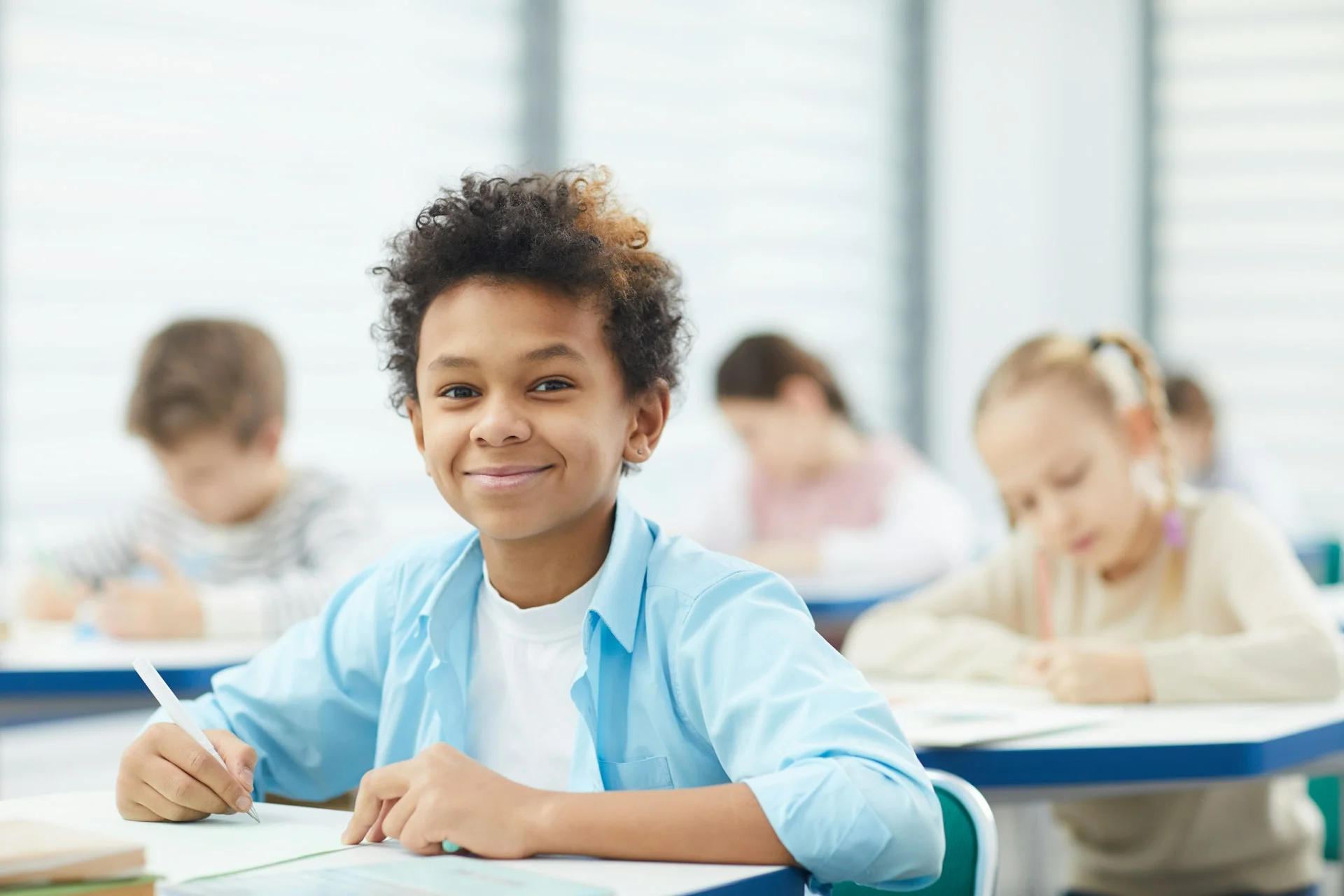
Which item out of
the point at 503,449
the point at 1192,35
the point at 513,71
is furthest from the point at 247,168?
the point at 1192,35

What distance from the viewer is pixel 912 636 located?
2.31m

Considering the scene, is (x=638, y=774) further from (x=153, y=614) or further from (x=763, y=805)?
(x=153, y=614)

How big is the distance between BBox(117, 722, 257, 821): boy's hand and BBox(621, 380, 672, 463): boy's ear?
42cm

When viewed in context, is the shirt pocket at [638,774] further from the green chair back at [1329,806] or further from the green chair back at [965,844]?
the green chair back at [1329,806]

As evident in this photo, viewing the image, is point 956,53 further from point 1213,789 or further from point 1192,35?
point 1213,789

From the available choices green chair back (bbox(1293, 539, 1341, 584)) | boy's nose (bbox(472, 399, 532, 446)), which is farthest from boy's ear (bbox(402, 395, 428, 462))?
green chair back (bbox(1293, 539, 1341, 584))

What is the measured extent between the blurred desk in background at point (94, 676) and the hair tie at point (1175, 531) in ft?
4.12

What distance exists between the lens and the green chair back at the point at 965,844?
4.16 feet

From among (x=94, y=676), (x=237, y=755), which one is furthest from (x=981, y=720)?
(x=94, y=676)

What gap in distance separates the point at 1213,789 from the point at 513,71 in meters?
A: 3.24

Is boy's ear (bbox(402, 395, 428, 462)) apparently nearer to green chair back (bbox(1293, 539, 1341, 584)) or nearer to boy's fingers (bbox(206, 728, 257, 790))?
boy's fingers (bbox(206, 728, 257, 790))

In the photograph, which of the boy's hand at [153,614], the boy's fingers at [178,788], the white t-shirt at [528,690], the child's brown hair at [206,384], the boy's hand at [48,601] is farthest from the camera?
the boy's hand at [48,601]

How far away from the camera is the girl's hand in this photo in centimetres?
198

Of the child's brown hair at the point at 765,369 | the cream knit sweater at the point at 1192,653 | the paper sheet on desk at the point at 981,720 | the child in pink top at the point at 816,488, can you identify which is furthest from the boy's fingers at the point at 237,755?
the child's brown hair at the point at 765,369
